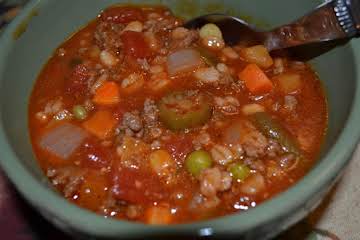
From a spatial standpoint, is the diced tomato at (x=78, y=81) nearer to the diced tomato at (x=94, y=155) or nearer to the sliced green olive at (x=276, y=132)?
the diced tomato at (x=94, y=155)

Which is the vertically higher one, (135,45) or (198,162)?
(135,45)

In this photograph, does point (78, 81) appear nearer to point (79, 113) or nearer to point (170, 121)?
point (79, 113)

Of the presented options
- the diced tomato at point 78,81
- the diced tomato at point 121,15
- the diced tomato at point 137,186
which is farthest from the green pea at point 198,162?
the diced tomato at point 121,15

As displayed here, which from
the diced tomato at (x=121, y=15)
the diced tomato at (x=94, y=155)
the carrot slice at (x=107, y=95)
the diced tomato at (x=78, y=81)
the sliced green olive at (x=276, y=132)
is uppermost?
the diced tomato at (x=121, y=15)

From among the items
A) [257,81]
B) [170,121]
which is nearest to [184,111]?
[170,121]

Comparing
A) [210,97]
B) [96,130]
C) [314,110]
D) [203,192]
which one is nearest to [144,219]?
[203,192]

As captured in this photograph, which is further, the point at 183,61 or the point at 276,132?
the point at 183,61

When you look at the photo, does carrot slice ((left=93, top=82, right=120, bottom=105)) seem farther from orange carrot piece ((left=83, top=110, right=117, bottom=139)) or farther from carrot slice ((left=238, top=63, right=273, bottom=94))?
carrot slice ((left=238, top=63, right=273, bottom=94))
